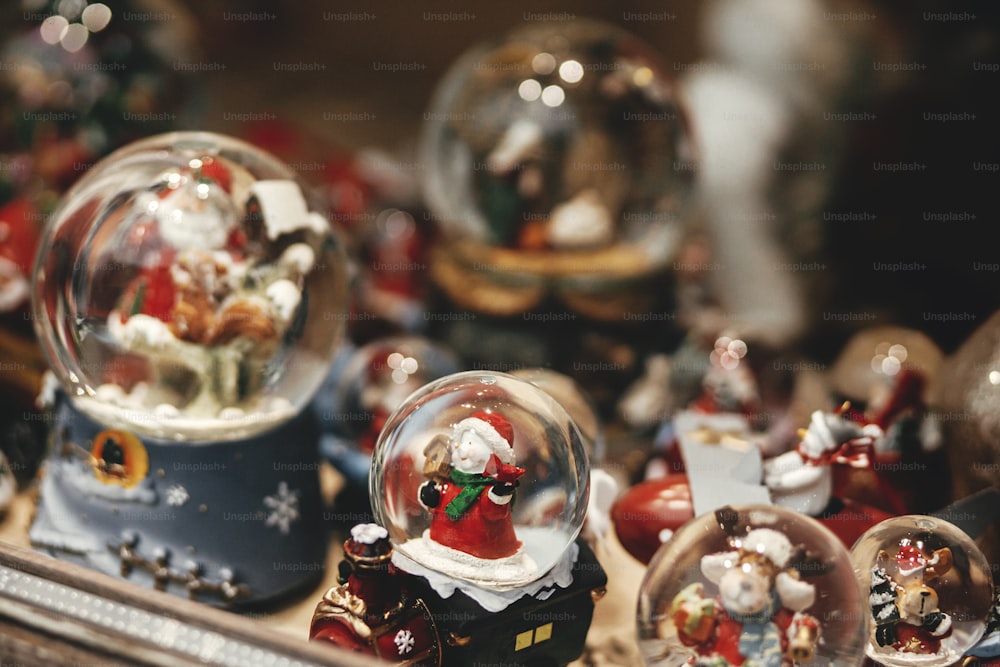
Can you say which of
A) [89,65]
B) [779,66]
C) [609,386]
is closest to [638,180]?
[609,386]

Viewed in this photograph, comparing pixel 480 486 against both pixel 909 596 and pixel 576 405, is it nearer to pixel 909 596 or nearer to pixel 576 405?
pixel 576 405

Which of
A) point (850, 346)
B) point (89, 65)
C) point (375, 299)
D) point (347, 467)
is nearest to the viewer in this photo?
point (347, 467)

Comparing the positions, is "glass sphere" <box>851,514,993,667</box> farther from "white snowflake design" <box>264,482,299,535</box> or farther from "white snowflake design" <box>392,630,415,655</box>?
"white snowflake design" <box>264,482,299,535</box>

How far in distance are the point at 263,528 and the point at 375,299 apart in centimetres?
171

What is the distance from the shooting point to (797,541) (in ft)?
6.65

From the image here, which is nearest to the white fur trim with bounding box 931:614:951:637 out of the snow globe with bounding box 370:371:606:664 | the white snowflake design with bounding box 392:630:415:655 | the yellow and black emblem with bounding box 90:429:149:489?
the snow globe with bounding box 370:371:606:664

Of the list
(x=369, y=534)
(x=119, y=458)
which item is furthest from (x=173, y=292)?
(x=369, y=534)

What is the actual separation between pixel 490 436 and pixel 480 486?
0.37 feet

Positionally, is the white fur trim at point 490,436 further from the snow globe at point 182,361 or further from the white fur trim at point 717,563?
the snow globe at point 182,361

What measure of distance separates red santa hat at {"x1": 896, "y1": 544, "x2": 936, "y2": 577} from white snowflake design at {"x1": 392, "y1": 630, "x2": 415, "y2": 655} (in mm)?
1081

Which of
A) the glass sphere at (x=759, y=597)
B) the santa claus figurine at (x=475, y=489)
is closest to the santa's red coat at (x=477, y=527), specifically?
the santa claus figurine at (x=475, y=489)

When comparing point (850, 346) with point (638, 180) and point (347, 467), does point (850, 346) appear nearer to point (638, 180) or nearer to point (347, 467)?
point (638, 180)

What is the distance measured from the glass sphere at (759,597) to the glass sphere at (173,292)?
1170mm

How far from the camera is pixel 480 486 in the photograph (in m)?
2.22
